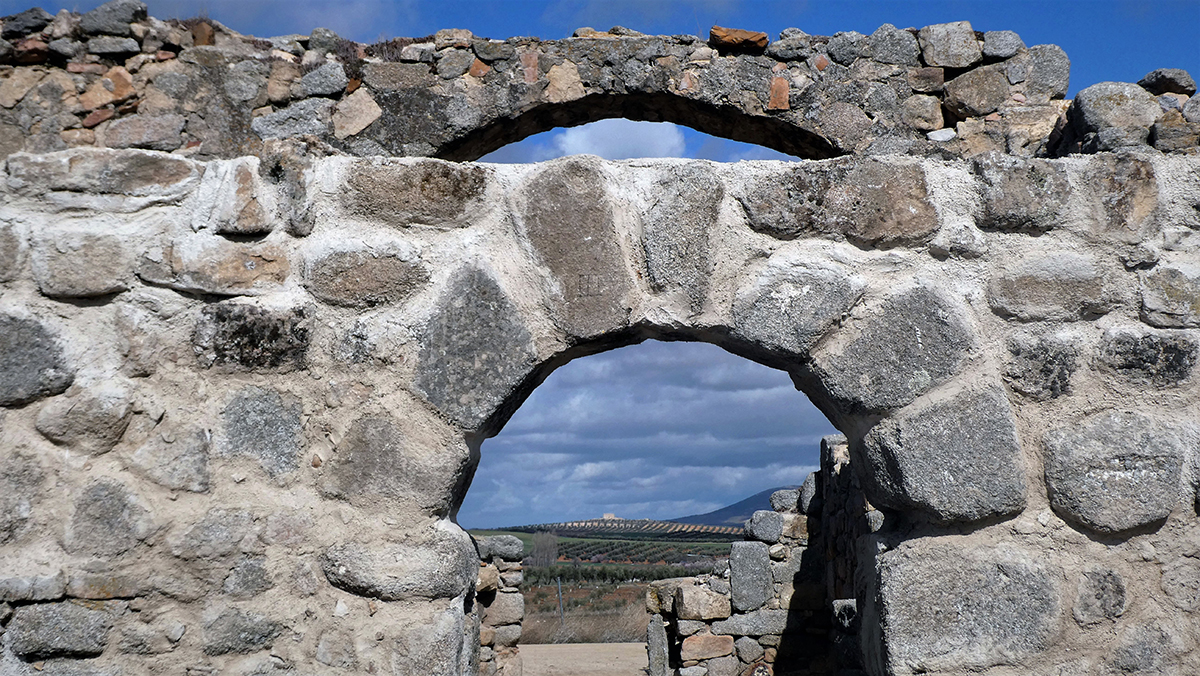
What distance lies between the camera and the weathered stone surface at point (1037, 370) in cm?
182

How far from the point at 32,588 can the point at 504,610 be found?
21.1 feet

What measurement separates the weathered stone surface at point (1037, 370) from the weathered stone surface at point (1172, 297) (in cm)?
21

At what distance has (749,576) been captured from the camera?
7.55m

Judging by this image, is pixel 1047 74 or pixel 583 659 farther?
pixel 583 659

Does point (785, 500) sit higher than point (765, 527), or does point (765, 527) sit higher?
point (785, 500)

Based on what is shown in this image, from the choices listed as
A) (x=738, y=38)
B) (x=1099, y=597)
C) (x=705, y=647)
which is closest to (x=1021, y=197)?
(x=1099, y=597)

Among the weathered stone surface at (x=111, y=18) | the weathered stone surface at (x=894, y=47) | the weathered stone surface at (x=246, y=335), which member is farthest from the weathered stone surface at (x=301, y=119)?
the weathered stone surface at (x=246, y=335)

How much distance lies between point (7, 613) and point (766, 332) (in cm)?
153

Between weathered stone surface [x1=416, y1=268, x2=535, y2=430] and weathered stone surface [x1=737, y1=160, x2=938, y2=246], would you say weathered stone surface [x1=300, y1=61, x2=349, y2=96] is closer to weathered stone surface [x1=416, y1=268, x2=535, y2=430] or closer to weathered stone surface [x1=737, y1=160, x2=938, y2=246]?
weathered stone surface [x1=416, y1=268, x2=535, y2=430]

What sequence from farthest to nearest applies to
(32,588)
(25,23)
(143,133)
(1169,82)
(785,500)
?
(785,500) < (143,133) < (25,23) < (1169,82) < (32,588)

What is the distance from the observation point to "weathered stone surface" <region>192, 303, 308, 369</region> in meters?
1.78

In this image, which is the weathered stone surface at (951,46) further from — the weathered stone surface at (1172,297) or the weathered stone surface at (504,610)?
the weathered stone surface at (504,610)

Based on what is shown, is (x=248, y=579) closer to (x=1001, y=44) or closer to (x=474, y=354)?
(x=474, y=354)

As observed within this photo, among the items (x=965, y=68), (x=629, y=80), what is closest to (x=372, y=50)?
(x=629, y=80)
